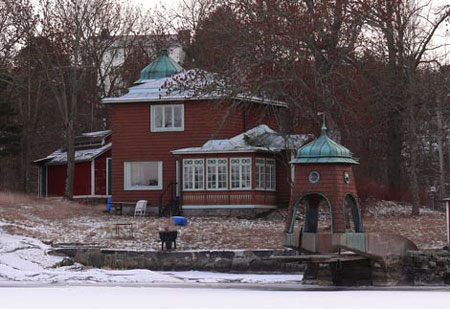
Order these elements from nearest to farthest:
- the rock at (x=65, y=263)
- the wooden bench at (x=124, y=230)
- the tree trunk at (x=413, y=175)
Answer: the rock at (x=65, y=263) → the wooden bench at (x=124, y=230) → the tree trunk at (x=413, y=175)

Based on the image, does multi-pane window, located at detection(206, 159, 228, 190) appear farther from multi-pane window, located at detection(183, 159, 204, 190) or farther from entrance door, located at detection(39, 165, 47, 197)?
entrance door, located at detection(39, 165, 47, 197)

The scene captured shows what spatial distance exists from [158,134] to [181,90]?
4.71 metres

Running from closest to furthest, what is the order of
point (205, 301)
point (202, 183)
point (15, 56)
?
point (205, 301) → point (202, 183) → point (15, 56)

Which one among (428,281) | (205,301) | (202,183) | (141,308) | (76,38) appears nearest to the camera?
(141,308)

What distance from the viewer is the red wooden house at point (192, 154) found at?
152 feet

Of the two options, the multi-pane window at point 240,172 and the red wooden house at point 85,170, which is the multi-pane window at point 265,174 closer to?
the multi-pane window at point 240,172

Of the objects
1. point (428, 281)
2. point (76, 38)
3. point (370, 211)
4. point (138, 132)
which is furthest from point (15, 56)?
point (428, 281)

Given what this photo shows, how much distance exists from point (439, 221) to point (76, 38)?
21496mm

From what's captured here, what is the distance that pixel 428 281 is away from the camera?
32156 millimetres

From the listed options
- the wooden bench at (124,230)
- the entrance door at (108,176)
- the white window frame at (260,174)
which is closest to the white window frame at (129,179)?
the entrance door at (108,176)

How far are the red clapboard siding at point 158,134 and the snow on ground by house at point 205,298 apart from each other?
2072cm

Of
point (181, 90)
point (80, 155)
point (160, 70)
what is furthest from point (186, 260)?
point (80, 155)

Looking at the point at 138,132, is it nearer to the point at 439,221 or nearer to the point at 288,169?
the point at 288,169

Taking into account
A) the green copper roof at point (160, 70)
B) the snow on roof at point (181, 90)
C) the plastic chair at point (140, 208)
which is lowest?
the plastic chair at point (140, 208)
